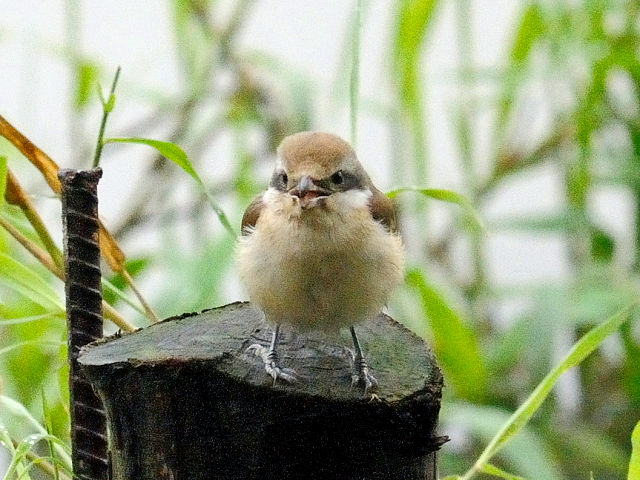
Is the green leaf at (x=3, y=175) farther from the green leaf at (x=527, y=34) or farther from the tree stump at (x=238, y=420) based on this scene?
the green leaf at (x=527, y=34)

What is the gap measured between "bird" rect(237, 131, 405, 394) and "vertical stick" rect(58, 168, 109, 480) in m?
0.26

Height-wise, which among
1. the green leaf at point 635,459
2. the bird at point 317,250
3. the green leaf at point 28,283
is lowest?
the green leaf at point 635,459

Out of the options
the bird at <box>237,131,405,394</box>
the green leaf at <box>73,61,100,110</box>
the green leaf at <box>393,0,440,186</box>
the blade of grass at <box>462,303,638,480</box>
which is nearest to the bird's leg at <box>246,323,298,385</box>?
the bird at <box>237,131,405,394</box>

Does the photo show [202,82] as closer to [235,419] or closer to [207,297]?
[207,297]

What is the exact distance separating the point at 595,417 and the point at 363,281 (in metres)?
1.86

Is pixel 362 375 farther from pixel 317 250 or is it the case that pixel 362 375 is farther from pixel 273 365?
pixel 317 250

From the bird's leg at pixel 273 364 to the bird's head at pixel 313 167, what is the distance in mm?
261

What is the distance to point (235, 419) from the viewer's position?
958 millimetres

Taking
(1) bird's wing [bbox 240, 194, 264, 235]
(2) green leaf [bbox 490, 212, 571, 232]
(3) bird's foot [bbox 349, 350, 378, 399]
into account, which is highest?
(2) green leaf [bbox 490, 212, 571, 232]

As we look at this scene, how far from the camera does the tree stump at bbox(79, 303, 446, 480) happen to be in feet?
3.13

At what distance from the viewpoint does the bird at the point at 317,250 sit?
4.33 feet

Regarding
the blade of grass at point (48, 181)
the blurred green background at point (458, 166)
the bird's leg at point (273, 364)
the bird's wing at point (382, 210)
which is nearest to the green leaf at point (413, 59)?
the blurred green background at point (458, 166)

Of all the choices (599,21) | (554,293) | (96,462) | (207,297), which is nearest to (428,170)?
(554,293)

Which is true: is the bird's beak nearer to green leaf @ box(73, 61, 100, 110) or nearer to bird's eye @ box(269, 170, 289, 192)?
bird's eye @ box(269, 170, 289, 192)
